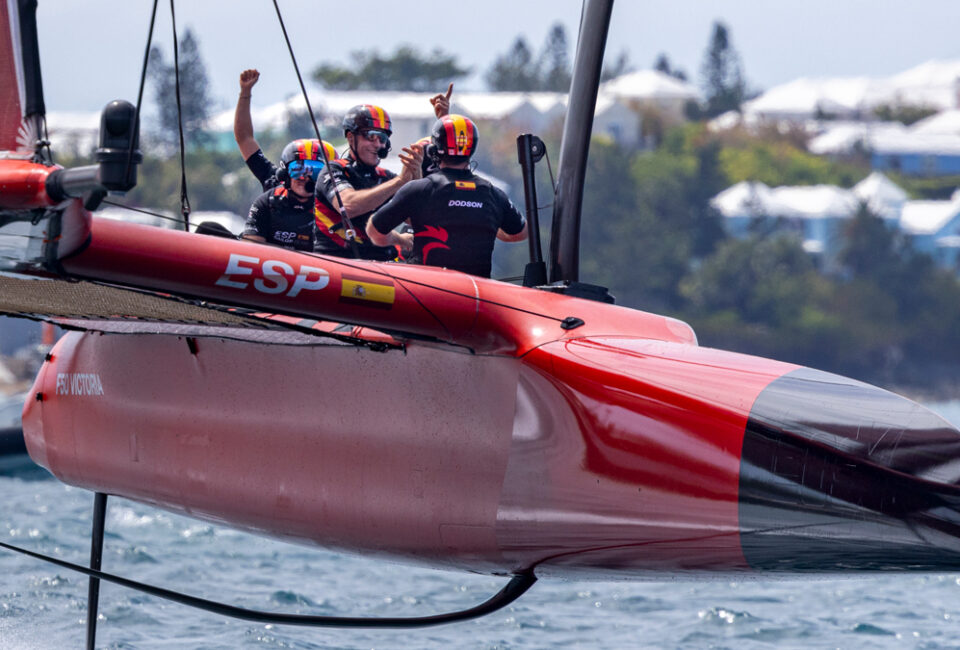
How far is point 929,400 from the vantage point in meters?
44.8

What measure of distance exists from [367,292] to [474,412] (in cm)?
55

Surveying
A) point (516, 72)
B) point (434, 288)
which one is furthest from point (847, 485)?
point (516, 72)

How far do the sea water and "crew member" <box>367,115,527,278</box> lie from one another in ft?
6.73


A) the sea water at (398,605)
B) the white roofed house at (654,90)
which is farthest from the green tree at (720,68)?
the sea water at (398,605)

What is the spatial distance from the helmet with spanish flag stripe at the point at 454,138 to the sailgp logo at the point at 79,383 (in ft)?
5.89

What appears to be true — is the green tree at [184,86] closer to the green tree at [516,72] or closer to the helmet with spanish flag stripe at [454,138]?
the green tree at [516,72]

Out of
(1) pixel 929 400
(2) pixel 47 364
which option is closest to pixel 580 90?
(2) pixel 47 364

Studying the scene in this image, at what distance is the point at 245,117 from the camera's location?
22.1ft

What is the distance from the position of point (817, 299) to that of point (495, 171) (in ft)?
34.6

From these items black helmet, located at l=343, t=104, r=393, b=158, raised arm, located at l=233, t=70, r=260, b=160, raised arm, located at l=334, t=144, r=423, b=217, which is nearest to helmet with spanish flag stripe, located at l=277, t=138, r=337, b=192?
raised arm, located at l=233, t=70, r=260, b=160

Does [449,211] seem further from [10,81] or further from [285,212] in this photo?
[10,81]

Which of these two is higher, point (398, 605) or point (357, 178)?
point (357, 178)

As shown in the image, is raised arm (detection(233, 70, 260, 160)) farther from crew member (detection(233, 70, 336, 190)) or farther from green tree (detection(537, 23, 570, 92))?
green tree (detection(537, 23, 570, 92))

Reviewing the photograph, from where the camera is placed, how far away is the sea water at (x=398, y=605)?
25.1 ft
